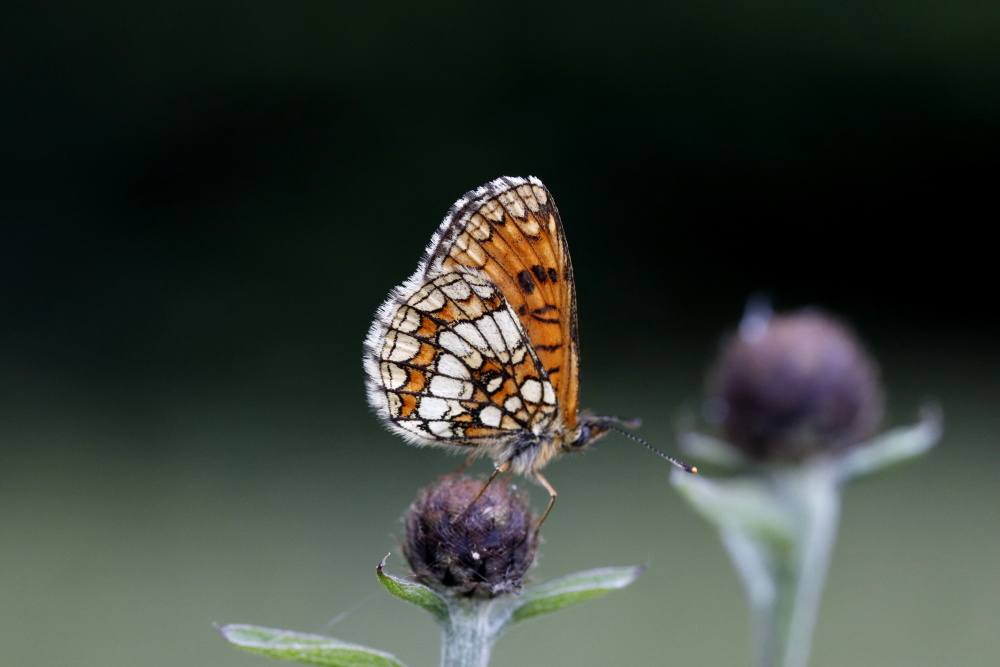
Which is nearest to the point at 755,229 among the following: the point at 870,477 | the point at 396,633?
the point at 396,633

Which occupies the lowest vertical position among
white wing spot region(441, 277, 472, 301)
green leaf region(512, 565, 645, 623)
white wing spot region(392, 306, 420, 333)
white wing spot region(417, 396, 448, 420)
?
green leaf region(512, 565, 645, 623)

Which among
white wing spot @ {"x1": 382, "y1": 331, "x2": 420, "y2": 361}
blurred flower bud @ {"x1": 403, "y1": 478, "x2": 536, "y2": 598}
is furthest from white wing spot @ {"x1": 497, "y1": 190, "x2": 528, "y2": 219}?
blurred flower bud @ {"x1": 403, "y1": 478, "x2": 536, "y2": 598}

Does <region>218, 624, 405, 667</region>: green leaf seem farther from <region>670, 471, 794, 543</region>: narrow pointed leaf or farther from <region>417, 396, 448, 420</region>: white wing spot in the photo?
<region>670, 471, 794, 543</region>: narrow pointed leaf

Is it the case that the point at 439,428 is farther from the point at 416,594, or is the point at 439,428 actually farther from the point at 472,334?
the point at 416,594

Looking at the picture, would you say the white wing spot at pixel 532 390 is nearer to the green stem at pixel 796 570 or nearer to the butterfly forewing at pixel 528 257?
the butterfly forewing at pixel 528 257

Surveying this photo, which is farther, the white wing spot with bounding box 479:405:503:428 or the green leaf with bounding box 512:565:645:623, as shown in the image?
the white wing spot with bounding box 479:405:503:428

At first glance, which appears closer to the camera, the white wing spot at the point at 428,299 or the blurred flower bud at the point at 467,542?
the blurred flower bud at the point at 467,542

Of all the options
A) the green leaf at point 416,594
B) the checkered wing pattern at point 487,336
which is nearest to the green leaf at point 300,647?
the green leaf at point 416,594

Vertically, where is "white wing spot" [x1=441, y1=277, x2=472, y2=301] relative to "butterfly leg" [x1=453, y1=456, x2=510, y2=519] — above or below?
above
